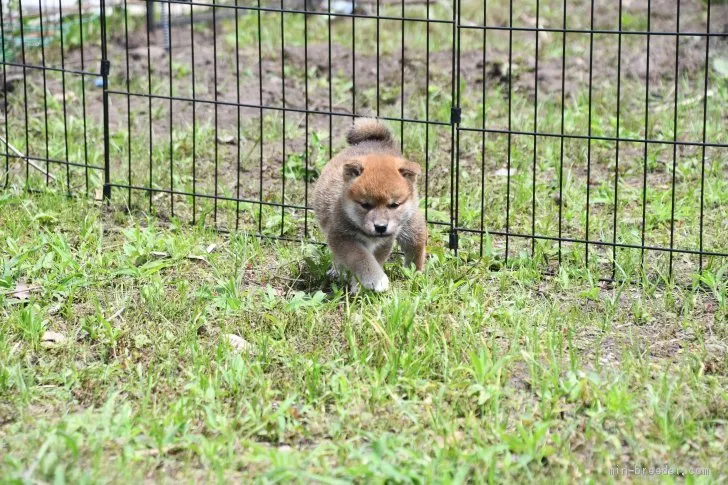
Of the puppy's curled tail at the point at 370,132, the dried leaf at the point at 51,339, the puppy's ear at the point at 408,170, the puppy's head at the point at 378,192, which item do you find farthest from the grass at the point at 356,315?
the puppy's ear at the point at 408,170

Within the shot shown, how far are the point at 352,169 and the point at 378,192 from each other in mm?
203

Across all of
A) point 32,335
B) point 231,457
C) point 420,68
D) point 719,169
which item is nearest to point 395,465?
point 231,457

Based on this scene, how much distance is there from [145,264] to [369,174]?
134 centimetres

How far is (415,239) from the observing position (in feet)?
19.3

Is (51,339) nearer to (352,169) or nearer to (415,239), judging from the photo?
(352,169)

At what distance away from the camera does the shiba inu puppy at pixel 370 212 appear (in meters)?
5.64

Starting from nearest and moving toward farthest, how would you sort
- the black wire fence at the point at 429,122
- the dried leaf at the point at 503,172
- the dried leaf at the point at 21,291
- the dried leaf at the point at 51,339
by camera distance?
the dried leaf at the point at 51,339, the dried leaf at the point at 21,291, the black wire fence at the point at 429,122, the dried leaf at the point at 503,172

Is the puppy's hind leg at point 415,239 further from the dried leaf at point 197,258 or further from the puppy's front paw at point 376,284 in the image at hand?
the dried leaf at point 197,258

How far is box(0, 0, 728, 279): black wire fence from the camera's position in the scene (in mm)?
6379

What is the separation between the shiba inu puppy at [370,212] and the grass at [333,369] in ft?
0.51

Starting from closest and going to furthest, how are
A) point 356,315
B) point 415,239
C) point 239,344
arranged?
point 239,344 < point 356,315 < point 415,239

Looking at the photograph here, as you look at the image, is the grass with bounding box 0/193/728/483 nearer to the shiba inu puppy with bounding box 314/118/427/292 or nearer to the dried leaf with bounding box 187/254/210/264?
the dried leaf with bounding box 187/254/210/264

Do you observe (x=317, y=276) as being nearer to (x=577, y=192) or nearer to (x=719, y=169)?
(x=577, y=192)

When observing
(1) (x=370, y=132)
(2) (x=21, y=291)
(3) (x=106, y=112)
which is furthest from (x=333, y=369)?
(3) (x=106, y=112)
